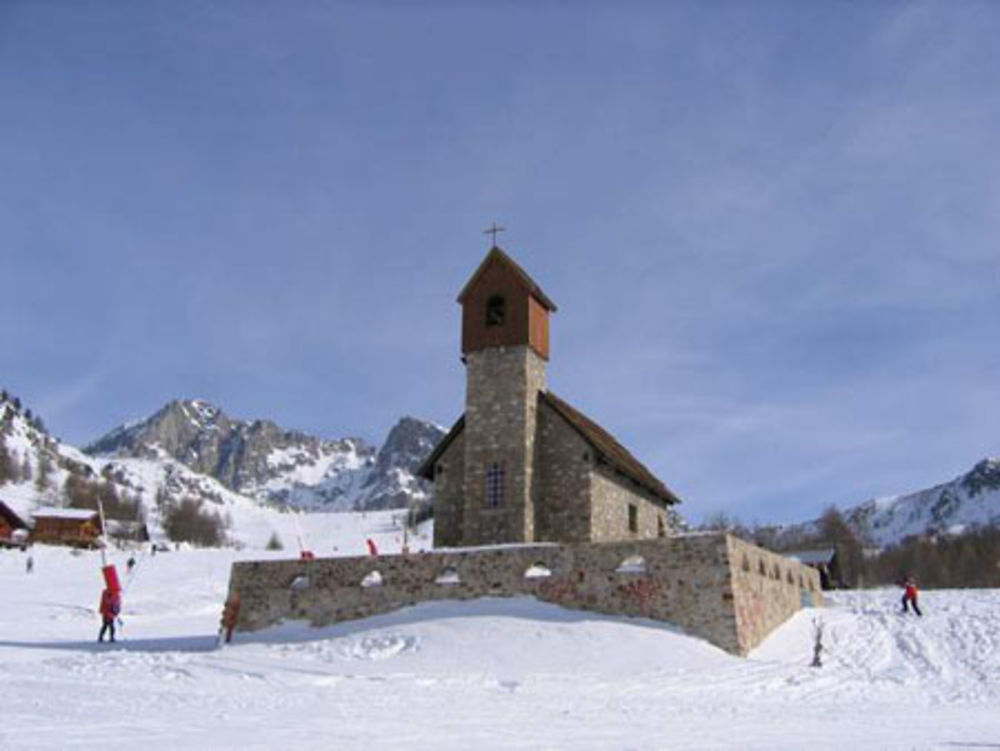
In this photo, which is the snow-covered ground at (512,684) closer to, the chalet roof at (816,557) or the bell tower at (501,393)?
the bell tower at (501,393)

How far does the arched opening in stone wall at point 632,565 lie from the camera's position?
2269cm

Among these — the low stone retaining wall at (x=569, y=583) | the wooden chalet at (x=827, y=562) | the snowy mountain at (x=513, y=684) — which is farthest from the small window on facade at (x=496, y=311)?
the wooden chalet at (x=827, y=562)

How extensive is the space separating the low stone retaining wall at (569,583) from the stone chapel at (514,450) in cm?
506

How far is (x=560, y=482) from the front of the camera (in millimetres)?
30078

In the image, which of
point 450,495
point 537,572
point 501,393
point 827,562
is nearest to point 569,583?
point 537,572

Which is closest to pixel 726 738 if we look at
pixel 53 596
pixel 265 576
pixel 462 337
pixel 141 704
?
pixel 141 704

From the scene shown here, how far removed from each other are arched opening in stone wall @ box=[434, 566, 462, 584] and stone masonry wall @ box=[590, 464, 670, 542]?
6401 mm

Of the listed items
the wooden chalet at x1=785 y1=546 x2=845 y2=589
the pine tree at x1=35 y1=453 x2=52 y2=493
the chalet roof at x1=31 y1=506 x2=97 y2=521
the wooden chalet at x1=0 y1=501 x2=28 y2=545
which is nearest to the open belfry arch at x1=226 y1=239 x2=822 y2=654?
the wooden chalet at x1=785 y1=546 x2=845 y2=589

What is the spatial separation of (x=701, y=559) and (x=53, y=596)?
1301 inches

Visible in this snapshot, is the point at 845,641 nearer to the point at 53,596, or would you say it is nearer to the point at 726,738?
the point at 726,738

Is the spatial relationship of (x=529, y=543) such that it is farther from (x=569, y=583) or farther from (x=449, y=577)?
(x=569, y=583)

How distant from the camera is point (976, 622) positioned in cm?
2689

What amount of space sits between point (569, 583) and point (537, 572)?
3.71 feet

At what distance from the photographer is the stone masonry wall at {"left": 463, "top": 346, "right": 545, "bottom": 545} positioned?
29453 millimetres
